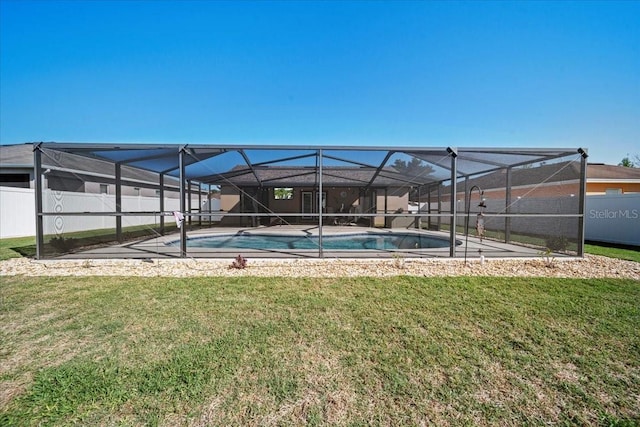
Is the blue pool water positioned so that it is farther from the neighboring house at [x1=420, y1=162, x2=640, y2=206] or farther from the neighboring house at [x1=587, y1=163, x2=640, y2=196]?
the neighboring house at [x1=587, y1=163, x2=640, y2=196]

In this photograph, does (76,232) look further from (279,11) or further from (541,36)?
(541,36)

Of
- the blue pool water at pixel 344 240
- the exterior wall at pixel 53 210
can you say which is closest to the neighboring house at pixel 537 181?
the blue pool water at pixel 344 240

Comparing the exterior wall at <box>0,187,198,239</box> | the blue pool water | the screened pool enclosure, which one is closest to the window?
the screened pool enclosure

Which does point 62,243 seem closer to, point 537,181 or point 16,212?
point 16,212

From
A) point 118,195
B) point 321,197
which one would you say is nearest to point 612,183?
point 321,197

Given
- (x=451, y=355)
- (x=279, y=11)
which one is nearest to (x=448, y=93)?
(x=279, y=11)

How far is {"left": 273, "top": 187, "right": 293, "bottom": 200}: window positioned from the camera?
1788cm

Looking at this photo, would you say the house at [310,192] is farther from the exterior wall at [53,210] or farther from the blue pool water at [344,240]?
the exterior wall at [53,210]

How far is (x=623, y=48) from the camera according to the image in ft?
27.7

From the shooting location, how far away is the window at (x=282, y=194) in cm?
1788

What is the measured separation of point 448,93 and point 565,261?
300 inches
